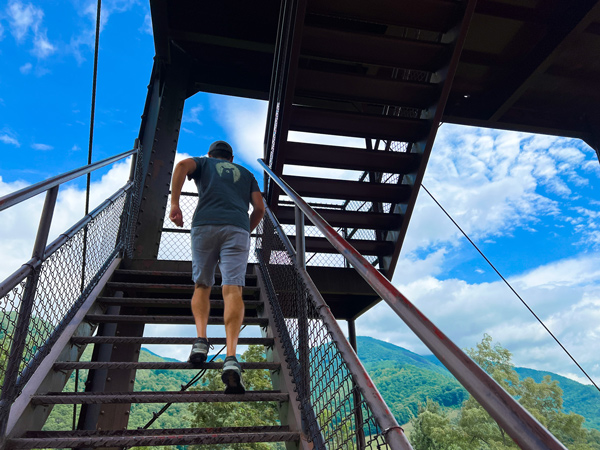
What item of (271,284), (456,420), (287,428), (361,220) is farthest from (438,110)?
(456,420)

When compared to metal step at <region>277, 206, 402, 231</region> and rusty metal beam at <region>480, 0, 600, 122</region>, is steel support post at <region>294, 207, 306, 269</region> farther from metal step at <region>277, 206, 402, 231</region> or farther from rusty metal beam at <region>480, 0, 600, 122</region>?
rusty metal beam at <region>480, 0, 600, 122</region>

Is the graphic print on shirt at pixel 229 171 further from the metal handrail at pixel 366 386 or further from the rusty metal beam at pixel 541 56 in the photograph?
the rusty metal beam at pixel 541 56

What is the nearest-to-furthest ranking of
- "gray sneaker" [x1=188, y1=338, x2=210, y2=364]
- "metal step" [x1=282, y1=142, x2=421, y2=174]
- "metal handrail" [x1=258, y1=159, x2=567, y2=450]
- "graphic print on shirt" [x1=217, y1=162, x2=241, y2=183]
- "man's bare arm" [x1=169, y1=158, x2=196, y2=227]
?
"metal handrail" [x1=258, y1=159, x2=567, y2=450], "gray sneaker" [x1=188, y1=338, x2=210, y2=364], "man's bare arm" [x1=169, y1=158, x2=196, y2=227], "graphic print on shirt" [x1=217, y1=162, x2=241, y2=183], "metal step" [x1=282, y1=142, x2=421, y2=174]

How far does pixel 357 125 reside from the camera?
180 inches

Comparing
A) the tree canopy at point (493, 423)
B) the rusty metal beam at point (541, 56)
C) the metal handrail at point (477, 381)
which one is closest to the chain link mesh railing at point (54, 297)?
the metal handrail at point (477, 381)

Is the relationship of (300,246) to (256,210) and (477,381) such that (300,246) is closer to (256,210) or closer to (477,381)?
(256,210)

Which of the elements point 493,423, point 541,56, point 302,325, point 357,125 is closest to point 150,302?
point 302,325

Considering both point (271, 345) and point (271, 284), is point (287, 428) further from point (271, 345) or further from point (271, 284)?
point (271, 284)

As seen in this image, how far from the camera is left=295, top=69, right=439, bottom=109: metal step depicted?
4309 millimetres

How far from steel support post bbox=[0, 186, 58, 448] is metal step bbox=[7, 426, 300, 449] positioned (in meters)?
0.16

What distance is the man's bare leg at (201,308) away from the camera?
96.8 inches

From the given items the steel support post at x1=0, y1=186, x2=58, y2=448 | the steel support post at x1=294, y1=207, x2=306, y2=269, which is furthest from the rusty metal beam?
the steel support post at x1=0, y1=186, x2=58, y2=448

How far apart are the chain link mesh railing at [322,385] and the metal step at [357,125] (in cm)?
217

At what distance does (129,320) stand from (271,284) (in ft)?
3.60
